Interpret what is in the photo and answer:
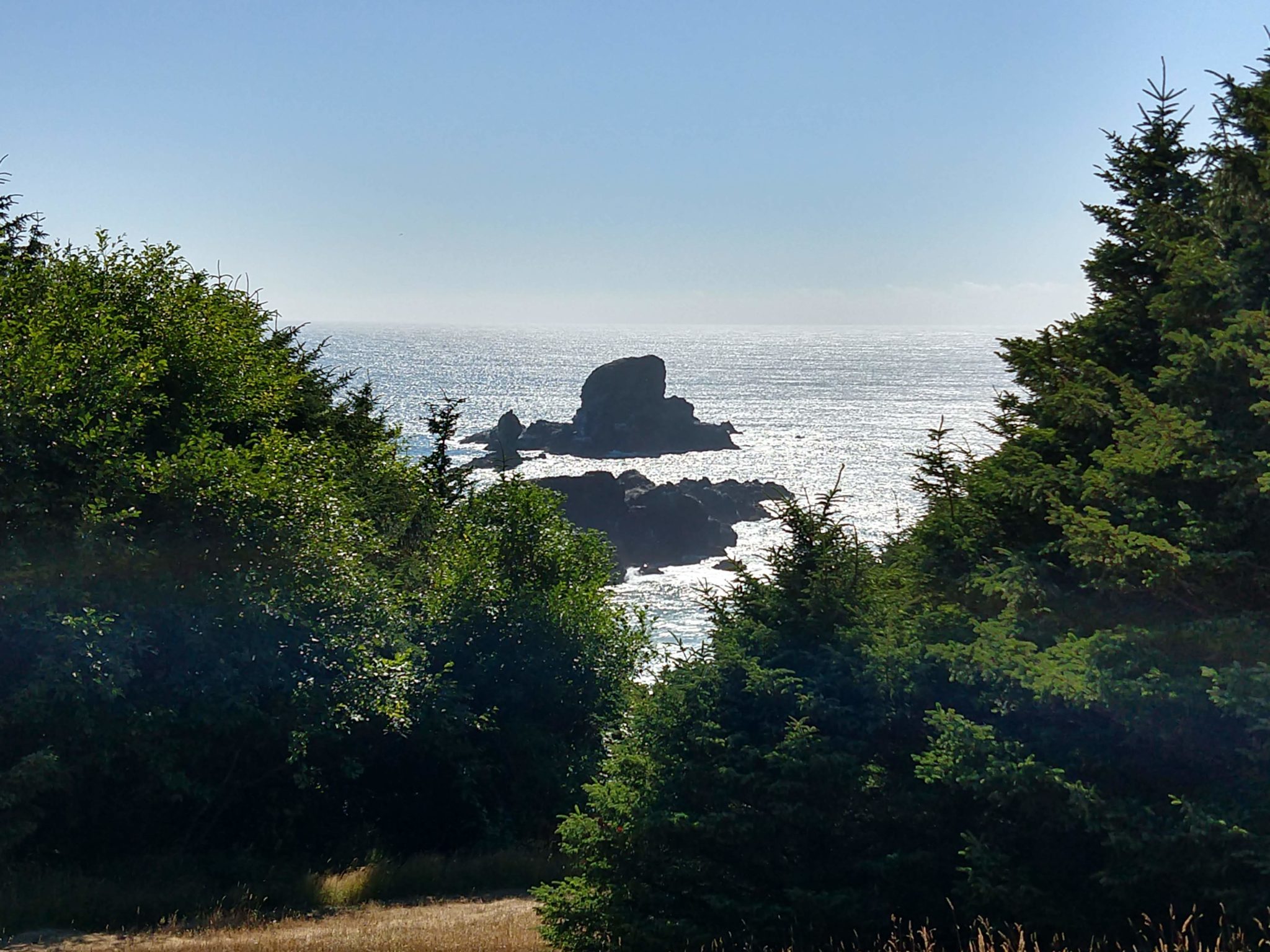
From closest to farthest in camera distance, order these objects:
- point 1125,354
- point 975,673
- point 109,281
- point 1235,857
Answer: point 1235,857 < point 975,673 < point 1125,354 < point 109,281

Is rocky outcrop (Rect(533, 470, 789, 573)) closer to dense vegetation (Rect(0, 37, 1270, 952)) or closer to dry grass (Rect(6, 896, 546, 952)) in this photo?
dense vegetation (Rect(0, 37, 1270, 952))

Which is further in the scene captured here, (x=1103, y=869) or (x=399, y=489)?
(x=399, y=489)

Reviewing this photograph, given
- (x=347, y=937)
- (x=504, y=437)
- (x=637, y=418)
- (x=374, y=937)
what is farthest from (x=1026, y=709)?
(x=504, y=437)

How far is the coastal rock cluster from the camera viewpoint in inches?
5281

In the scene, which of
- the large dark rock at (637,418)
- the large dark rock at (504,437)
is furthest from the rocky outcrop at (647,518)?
the large dark rock at (637,418)

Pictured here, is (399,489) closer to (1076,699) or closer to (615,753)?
(615,753)

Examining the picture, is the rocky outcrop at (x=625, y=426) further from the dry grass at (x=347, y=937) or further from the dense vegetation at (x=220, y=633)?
the dry grass at (x=347, y=937)

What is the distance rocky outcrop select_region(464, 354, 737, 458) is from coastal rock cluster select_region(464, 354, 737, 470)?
0.08 metres

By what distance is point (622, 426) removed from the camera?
13512cm

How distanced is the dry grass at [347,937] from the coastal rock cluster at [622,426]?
117215mm

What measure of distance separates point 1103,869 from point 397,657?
12.4m

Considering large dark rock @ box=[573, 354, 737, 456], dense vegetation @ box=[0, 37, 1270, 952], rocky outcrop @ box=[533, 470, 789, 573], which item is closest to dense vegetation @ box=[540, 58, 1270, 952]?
dense vegetation @ box=[0, 37, 1270, 952]

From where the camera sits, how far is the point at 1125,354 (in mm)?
15391

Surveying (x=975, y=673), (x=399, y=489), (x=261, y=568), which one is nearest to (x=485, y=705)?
(x=261, y=568)
